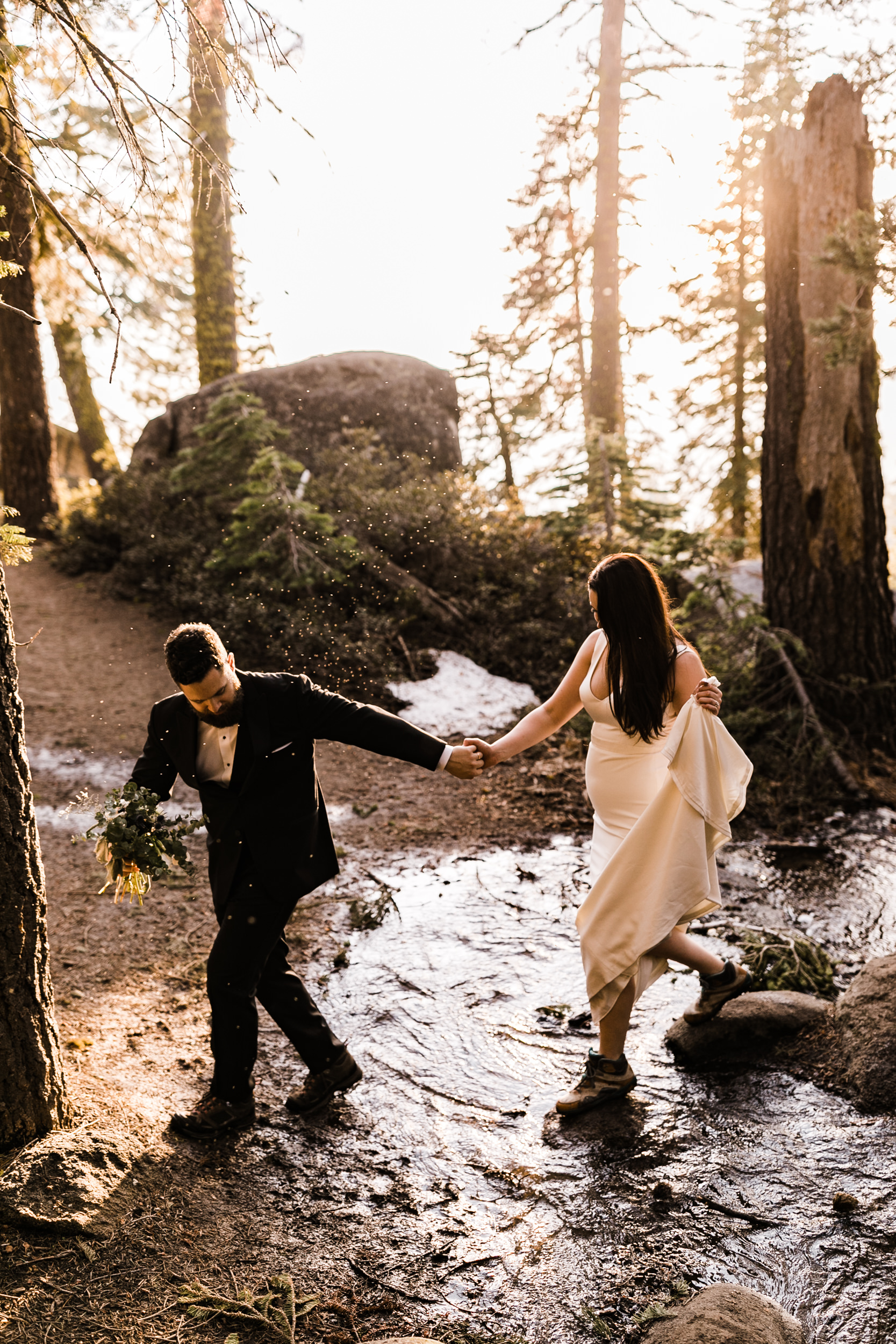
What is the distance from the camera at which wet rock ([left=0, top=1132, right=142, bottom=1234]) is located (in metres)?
3.04


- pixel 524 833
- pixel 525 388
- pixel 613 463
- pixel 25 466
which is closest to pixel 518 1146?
pixel 524 833

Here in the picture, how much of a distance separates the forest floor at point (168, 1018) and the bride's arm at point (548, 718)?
187 centimetres

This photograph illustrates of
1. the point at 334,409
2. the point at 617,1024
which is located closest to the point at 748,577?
the point at 334,409

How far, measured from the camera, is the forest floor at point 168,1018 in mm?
2928

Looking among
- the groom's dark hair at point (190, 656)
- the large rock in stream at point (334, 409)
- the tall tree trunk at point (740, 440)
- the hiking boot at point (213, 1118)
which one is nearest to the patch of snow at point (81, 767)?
the hiking boot at point (213, 1118)

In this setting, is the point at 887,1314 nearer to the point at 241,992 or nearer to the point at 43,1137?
the point at 241,992

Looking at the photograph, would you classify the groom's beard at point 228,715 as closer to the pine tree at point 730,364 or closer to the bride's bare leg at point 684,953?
the bride's bare leg at point 684,953

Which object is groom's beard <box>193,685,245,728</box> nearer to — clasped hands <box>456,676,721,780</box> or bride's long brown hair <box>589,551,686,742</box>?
clasped hands <box>456,676,721,780</box>

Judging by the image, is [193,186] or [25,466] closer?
[193,186]

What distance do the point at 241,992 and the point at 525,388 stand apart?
60.3ft

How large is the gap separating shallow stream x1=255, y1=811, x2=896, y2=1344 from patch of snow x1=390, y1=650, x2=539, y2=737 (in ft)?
14.0

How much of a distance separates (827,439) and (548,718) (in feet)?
19.0

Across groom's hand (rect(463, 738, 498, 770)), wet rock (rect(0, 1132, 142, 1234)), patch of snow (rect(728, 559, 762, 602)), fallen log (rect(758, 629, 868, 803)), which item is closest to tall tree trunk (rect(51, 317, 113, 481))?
patch of snow (rect(728, 559, 762, 602))

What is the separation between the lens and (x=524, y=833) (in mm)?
7551
